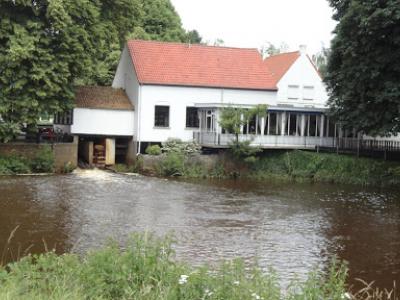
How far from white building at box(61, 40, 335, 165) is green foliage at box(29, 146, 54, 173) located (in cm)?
369

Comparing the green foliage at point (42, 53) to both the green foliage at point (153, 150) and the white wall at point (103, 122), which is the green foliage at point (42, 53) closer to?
the white wall at point (103, 122)

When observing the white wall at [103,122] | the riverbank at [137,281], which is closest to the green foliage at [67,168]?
the white wall at [103,122]

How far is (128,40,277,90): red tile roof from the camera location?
37.8 m

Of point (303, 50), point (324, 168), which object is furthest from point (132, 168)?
point (303, 50)

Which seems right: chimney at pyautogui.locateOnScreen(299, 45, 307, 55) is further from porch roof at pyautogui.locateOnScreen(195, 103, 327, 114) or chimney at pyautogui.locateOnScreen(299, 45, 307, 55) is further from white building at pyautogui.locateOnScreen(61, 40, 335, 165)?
porch roof at pyautogui.locateOnScreen(195, 103, 327, 114)

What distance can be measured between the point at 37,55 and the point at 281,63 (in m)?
23.6

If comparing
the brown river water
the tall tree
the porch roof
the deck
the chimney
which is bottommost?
the brown river water

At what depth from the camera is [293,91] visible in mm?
46750

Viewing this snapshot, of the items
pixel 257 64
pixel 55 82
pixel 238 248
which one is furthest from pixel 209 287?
pixel 257 64

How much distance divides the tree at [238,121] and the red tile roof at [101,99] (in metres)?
6.56

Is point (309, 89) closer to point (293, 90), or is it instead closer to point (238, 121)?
point (293, 90)

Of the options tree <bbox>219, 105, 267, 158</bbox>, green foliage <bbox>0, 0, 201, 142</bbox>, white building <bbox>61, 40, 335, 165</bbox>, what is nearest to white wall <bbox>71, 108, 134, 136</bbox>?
white building <bbox>61, 40, 335, 165</bbox>

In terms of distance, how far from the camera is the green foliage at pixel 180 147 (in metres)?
34.9

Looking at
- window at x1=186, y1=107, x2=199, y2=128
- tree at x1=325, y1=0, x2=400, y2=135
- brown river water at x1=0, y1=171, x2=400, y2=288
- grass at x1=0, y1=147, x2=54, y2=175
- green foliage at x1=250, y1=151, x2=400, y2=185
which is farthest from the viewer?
window at x1=186, y1=107, x2=199, y2=128
